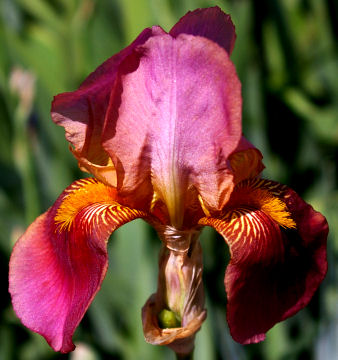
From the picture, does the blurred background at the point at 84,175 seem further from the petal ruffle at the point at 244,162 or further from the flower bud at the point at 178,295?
the petal ruffle at the point at 244,162

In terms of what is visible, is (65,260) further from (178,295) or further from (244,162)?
→ (244,162)

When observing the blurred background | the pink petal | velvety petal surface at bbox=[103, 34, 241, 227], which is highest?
the pink petal

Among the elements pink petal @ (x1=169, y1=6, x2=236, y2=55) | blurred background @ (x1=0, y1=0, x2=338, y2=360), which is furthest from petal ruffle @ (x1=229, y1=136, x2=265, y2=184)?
blurred background @ (x1=0, y1=0, x2=338, y2=360)

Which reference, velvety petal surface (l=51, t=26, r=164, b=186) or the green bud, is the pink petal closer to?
velvety petal surface (l=51, t=26, r=164, b=186)

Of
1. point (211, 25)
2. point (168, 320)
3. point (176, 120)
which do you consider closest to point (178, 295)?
point (168, 320)

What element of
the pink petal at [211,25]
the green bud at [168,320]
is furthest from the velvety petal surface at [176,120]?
the green bud at [168,320]
